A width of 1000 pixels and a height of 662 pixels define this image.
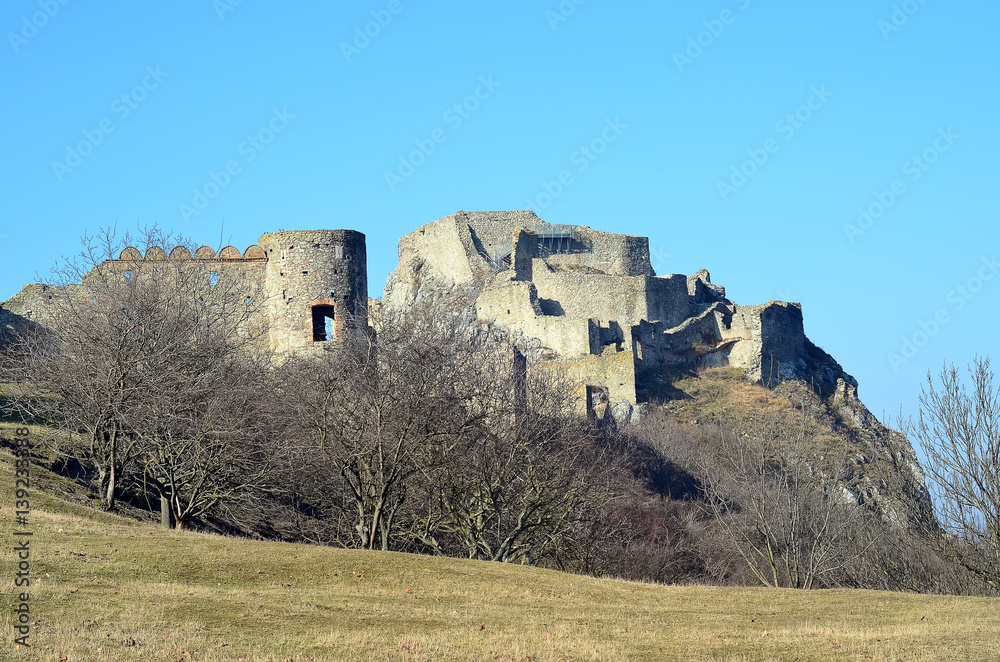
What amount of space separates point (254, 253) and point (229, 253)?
862mm

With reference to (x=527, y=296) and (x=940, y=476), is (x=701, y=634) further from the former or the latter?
(x=527, y=296)

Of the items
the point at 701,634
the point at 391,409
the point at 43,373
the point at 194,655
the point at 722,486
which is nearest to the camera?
the point at 194,655

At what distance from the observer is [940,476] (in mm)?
30000

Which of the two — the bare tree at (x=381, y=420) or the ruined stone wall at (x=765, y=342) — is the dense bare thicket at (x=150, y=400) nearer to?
the bare tree at (x=381, y=420)

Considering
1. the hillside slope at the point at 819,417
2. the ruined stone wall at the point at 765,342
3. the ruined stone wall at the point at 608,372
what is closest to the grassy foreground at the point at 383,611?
the hillside slope at the point at 819,417

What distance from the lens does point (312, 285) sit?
3753 cm

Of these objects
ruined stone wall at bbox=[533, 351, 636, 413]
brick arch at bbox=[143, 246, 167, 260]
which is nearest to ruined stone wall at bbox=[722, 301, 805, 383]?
ruined stone wall at bbox=[533, 351, 636, 413]

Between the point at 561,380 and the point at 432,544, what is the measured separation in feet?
66.1

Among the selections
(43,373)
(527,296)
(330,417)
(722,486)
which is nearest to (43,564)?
(330,417)

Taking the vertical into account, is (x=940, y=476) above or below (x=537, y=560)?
above

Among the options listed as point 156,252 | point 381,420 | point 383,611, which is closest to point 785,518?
point 381,420

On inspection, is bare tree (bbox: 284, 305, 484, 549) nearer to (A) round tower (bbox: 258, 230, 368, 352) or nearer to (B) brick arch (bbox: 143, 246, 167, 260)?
(A) round tower (bbox: 258, 230, 368, 352)

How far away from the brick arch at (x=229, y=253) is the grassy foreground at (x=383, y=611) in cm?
1882

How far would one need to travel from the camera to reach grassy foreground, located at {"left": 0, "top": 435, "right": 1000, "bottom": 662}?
1544 centimetres
